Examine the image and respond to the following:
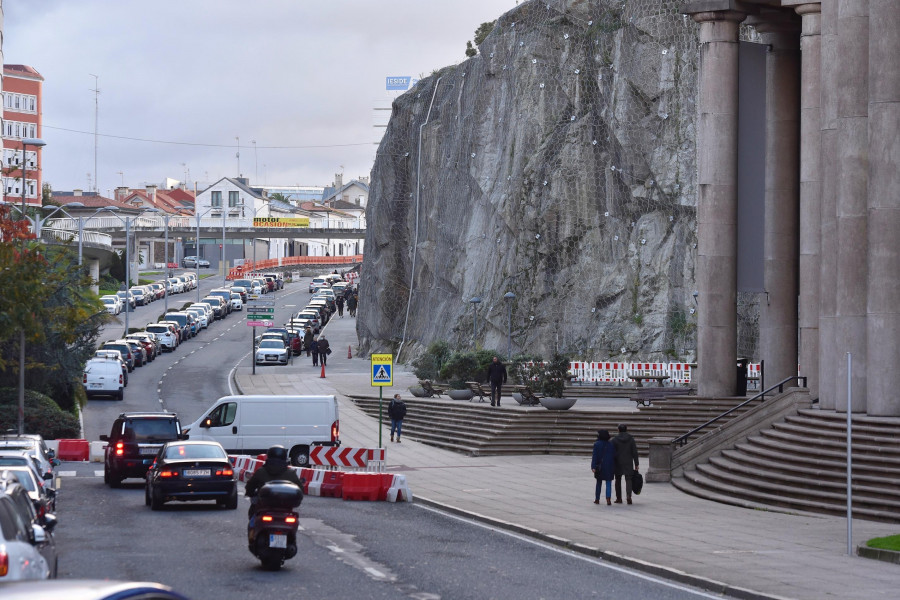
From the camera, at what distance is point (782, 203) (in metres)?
36.2

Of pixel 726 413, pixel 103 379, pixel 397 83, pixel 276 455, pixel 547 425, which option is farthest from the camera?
pixel 397 83

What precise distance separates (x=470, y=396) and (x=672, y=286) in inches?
593

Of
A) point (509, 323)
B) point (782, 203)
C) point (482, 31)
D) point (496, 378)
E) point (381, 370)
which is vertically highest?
point (482, 31)

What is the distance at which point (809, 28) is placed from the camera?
31500 millimetres

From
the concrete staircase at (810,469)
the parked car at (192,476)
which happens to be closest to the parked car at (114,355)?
the parked car at (192,476)

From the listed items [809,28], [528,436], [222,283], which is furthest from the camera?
[222,283]

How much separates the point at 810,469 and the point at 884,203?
5.12 meters

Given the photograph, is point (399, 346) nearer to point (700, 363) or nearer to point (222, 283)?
point (700, 363)

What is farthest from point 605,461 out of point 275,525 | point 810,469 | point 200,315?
point 200,315

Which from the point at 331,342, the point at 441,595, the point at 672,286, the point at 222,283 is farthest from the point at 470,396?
the point at 222,283

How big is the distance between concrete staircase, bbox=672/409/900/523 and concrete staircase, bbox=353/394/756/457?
220 inches

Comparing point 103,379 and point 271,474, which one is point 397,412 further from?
point 271,474

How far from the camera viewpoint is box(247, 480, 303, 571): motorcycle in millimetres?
16141

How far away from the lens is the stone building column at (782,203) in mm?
36219
